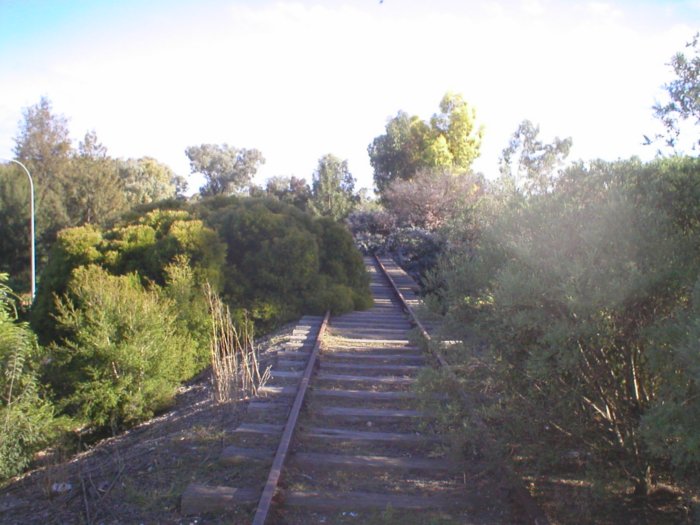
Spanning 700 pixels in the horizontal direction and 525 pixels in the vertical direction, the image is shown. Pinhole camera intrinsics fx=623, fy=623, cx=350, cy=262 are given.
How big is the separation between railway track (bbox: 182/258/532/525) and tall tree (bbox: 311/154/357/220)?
3427 centimetres

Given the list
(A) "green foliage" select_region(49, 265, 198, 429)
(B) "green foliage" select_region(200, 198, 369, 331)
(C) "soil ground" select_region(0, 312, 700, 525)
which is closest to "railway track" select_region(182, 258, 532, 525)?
(C) "soil ground" select_region(0, 312, 700, 525)

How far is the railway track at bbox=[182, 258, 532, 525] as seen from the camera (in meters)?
4.66

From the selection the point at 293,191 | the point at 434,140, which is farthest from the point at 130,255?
the point at 293,191

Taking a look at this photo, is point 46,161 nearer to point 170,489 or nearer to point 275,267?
point 275,267

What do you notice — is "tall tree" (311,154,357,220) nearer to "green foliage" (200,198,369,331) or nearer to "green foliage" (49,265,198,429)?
"green foliage" (200,198,369,331)

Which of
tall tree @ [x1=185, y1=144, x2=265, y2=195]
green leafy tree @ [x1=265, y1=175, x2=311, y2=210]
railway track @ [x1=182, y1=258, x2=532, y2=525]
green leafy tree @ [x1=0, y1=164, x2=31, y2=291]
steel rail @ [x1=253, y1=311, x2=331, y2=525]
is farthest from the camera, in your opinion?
tall tree @ [x1=185, y1=144, x2=265, y2=195]

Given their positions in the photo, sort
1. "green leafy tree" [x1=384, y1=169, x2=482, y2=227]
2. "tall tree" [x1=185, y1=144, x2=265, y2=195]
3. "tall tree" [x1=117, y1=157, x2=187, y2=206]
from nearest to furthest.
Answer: "green leafy tree" [x1=384, y1=169, x2=482, y2=227] → "tall tree" [x1=117, y1=157, x2=187, y2=206] → "tall tree" [x1=185, y1=144, x2=265, y2=195]

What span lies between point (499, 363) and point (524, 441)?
2.10ft

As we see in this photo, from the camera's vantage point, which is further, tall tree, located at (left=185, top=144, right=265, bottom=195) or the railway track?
tall tree, located at (left=185, top=144, right=265, bottom=195)

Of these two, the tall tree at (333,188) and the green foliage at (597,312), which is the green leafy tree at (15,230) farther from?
the green foliage at (597,312)

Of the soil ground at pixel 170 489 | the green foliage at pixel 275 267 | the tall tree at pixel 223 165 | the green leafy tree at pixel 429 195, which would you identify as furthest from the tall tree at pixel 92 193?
the soil ground at pixel 170 489

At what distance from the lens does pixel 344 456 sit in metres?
5.65

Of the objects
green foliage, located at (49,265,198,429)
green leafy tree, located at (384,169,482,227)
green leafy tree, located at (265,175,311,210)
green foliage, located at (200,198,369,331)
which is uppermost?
green leafy tree, located at (265,175,311,210)

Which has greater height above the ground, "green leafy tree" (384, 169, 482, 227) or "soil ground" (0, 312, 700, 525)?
"green leafy tree" (384, 169, 482, 227)
